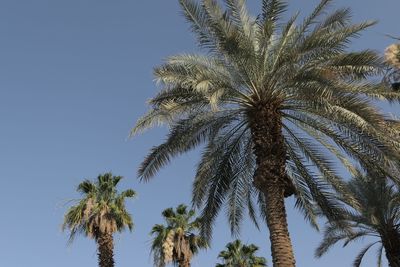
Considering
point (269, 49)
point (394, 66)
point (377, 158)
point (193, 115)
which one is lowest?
point (377, 158)

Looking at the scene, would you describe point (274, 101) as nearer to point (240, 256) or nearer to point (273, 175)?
point (273, 175)

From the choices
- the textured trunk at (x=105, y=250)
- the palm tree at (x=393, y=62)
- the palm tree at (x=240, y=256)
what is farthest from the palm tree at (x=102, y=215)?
the palm tree at (x=393, y=62)

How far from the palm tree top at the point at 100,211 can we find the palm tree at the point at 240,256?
28.9ft

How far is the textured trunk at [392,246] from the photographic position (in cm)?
2756

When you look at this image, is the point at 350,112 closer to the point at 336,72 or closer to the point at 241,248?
the point at 336,72

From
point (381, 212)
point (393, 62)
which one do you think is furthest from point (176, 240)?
point (393, 62)

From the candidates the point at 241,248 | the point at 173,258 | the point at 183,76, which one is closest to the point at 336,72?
the point at 183,76

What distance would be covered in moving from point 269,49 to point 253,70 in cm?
123

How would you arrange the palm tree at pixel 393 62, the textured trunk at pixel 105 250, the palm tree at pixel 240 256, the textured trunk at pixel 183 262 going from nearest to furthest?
1. the palm tree at pixel 393 62
2. the textured trunk at pixel 105 250
3. the textured trunk at pixel 183 262
4. the palm tree at pixel 240 256

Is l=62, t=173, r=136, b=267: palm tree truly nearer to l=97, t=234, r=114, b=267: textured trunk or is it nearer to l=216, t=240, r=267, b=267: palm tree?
l=97, t=234, r=114, b=267: textured trunk

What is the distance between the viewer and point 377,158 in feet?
58.0

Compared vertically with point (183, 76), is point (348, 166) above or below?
below

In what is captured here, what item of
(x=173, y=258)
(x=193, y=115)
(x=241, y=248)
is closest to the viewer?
(x=193, y=115)

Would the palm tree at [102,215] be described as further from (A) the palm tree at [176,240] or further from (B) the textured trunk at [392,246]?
(B) the textured trunk at [392,246]
